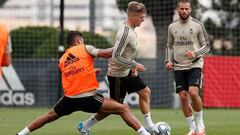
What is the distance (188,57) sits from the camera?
1380 centimetres

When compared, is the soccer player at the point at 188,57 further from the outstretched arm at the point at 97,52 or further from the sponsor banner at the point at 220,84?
the sponsor banner at the point at 220,84

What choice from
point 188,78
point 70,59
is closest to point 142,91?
point 188,78

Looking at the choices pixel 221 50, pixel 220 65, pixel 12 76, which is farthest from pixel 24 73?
pixel 221 50

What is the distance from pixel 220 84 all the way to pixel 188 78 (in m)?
10.8

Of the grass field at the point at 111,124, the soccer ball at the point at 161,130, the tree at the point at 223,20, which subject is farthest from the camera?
the tree at the point at 223,20

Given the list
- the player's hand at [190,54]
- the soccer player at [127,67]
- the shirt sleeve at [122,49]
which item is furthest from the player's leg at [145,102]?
the shirt sleeve at [122,49]

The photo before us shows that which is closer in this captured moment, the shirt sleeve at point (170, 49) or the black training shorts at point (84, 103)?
the black training shorts at point (84, 103)

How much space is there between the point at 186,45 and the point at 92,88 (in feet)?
7.66

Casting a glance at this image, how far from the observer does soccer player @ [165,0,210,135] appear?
13.8 metres

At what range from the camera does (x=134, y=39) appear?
12930mm

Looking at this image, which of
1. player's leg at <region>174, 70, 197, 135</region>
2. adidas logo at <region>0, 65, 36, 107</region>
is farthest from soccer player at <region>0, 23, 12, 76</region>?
adidas logo at <region>0, 65, 36, 107</region>

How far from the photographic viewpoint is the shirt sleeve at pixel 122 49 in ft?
41.3

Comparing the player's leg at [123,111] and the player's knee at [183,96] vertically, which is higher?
the player's leg at [123,111]

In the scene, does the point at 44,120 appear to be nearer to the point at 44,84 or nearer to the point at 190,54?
the point at 190,54
